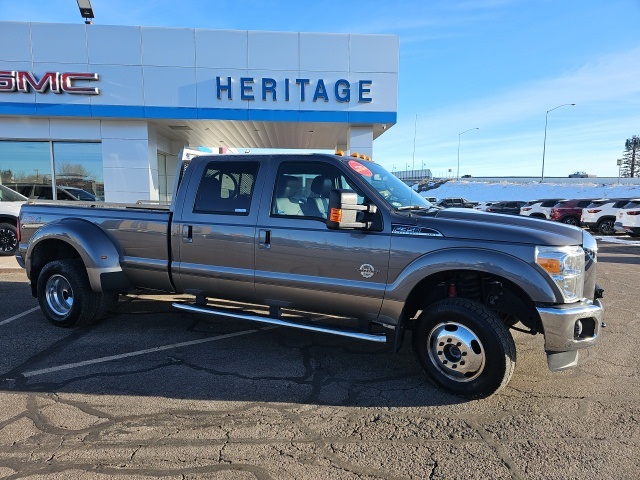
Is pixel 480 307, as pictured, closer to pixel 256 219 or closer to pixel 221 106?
pixel 256 219

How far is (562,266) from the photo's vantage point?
3.11 metres

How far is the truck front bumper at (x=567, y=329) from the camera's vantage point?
3107 mm

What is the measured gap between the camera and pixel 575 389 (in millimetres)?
3607

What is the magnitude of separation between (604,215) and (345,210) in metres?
20.4

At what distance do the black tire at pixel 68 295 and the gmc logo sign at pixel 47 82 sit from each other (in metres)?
10.1

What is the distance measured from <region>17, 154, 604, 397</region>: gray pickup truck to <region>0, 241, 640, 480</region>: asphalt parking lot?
1.39 feet

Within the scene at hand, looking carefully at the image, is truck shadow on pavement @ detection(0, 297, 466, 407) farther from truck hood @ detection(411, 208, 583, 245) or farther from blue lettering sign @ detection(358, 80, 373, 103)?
blue lettering sign @ detection(358, 80, 373, 103)

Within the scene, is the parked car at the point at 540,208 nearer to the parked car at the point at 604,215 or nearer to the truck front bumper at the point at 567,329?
the parked car at the point at 604,215

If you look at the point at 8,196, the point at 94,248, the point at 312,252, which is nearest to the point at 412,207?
the point at 312,252

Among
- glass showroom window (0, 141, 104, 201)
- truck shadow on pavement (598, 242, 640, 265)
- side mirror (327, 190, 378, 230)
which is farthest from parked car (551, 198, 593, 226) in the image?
side mirror (327, 190, 378, 230)

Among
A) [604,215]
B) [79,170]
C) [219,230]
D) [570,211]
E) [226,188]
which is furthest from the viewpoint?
[570,211]

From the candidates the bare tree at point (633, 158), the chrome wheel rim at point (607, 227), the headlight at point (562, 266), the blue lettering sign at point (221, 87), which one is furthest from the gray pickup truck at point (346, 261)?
the bare tree at point (633, 158)

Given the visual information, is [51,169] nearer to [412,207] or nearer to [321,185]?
[321,185]

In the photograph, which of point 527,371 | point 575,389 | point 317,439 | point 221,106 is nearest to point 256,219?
point 317,439
